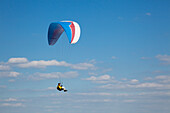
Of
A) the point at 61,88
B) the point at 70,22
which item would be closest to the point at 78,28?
the point at 70,22

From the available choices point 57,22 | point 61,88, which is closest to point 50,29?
point 57,22

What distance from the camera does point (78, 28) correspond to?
215ft

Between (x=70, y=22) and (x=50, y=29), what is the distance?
12.3 ft

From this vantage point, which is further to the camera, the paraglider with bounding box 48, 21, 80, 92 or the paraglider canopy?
the paraglider canopy

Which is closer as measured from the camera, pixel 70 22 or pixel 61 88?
pixel 61 88

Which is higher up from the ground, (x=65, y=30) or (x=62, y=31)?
(x=62, y=31)

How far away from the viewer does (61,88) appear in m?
60.4

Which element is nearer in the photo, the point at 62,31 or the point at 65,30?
the point at 65,30

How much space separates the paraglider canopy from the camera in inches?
2459

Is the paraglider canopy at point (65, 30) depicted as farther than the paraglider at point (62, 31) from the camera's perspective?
Yes

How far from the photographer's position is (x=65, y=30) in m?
61.7

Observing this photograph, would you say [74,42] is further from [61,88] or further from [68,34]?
[61,88]

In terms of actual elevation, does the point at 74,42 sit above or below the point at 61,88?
above

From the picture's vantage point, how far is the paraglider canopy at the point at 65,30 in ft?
205
